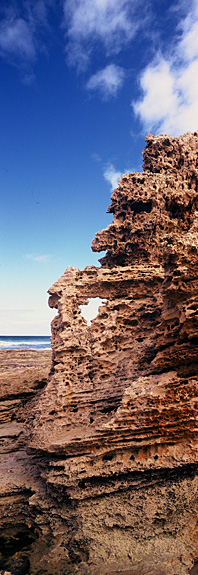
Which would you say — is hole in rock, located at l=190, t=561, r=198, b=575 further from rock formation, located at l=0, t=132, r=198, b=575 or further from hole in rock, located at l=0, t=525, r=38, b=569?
hole in rock, located at l=0, t=525, r=38, b=569

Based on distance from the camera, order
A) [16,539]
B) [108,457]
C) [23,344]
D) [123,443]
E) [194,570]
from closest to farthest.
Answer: [194,570], [123,443], [108,457], [16,539], [23,344]

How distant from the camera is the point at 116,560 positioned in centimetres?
544

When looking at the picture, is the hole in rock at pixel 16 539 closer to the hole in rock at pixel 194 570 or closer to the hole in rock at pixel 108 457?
the hole in rock at pixel 108 457

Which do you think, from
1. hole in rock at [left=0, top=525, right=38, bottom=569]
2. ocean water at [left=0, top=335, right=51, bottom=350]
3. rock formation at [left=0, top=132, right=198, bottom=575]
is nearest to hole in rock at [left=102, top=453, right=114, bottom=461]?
rock formation at [left=0, top=132, right=198, bottom=575]

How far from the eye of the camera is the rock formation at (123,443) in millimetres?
5648

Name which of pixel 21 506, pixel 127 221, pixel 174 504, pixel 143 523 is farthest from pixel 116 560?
pixel 127 221

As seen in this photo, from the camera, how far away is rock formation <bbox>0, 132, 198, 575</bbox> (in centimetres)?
565

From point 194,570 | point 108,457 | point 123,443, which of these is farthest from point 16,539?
point 194,570

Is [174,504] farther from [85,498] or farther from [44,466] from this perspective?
[44,466]

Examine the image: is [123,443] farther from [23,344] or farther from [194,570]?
[23,344]

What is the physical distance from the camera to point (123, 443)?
5969 millimetres

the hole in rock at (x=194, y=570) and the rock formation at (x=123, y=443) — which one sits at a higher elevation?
the rock formation at (x=123, y=443)

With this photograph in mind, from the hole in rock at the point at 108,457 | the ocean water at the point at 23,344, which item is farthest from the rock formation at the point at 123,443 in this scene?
the ocean water at the point at 23,344

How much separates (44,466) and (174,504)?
2952mm
